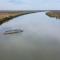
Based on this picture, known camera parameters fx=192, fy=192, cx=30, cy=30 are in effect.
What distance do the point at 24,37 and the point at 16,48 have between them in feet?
5.40

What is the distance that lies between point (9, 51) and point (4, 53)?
0.79ft

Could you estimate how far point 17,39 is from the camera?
311 inches

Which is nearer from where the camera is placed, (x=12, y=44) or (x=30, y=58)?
(x=30, y=58)

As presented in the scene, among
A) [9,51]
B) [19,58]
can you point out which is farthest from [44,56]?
[9,51]

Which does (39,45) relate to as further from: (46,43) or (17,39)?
(17,39)

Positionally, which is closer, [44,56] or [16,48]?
[44,56]

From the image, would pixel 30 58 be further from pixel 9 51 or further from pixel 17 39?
pixel 17 39

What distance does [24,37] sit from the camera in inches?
327

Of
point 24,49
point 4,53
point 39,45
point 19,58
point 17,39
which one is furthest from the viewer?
point 17,39

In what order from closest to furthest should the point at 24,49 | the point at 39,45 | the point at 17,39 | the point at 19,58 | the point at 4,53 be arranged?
1. the point at 19,58
2. the point at 4,53
3. the point at 24,49
4. the point at 39,45
5. the point at 17,39

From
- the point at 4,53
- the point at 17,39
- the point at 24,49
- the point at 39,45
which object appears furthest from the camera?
the point at 17,39

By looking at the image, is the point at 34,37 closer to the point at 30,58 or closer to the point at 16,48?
the point at 16,48

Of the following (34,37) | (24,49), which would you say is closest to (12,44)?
(24,49)

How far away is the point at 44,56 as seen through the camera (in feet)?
19.1
